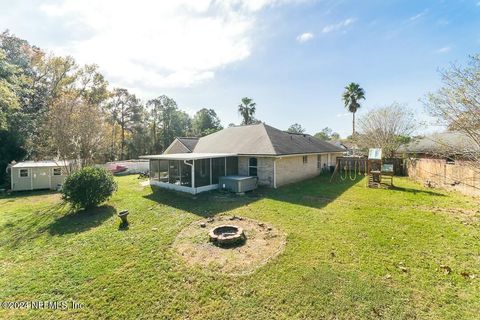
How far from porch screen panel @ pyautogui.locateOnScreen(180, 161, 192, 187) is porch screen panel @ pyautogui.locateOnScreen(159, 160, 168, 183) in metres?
1.88

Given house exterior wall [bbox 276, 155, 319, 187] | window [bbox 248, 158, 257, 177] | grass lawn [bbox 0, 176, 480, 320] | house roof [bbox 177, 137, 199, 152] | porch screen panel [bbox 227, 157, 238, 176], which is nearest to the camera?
grass lawn [bbox 0, 176, 480, 320]

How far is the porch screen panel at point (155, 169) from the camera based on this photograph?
52.2 ft

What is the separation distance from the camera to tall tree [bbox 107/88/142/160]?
125 ft

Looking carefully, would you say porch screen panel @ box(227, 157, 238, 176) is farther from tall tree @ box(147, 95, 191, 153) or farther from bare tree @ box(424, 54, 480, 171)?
tall tree @ box(147, 95, 191, 153)

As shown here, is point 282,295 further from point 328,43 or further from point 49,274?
point 328,43

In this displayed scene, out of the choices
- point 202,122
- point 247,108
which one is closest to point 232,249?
point 247,108

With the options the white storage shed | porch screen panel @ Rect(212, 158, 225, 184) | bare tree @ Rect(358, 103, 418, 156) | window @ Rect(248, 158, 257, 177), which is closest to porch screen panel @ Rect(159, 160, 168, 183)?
porch screen panel @ Rect(212, 158, 225, 184)

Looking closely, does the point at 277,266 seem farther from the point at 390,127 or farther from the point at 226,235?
the point at 390,127

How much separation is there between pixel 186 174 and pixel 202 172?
1.01m

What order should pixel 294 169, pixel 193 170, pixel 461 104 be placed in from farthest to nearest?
pixel 294 169
pixel 193 170
pixel 461 104

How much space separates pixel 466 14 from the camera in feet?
24.5

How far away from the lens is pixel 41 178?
17906mm

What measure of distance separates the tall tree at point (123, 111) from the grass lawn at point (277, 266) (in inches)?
1232

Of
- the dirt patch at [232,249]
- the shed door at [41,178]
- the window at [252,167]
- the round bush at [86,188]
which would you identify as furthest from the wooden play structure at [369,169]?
the shed door at [41,178]
